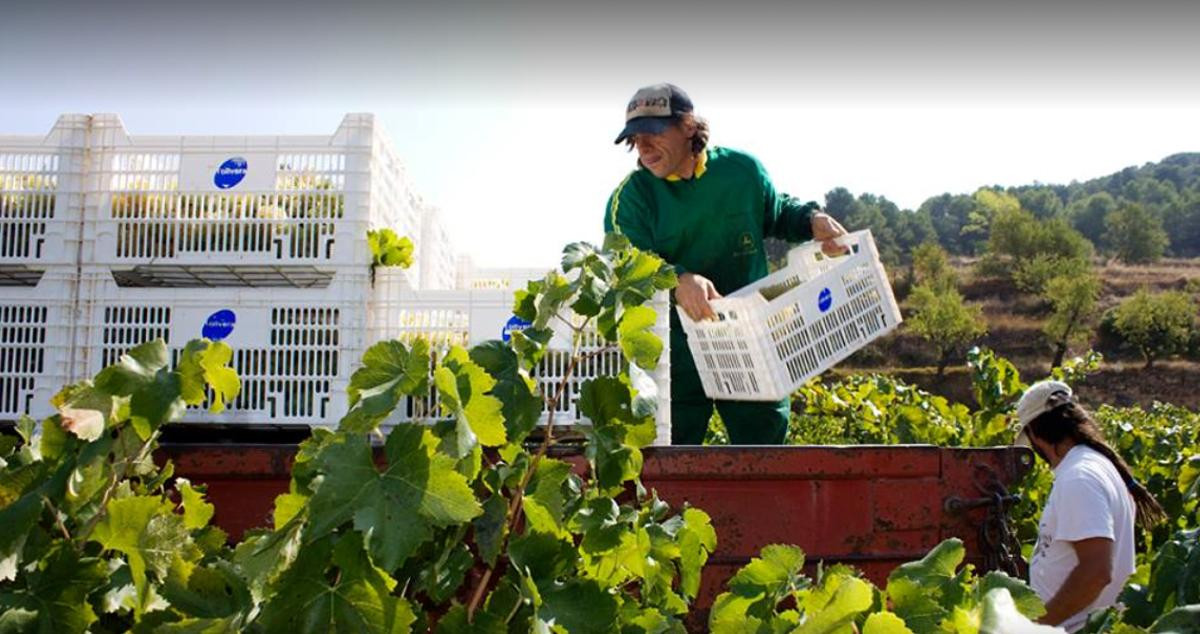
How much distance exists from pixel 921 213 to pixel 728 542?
364 ft

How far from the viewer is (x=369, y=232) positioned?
11.7 ft

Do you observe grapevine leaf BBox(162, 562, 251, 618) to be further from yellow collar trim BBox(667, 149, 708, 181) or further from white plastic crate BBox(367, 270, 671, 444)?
yellow collar trim BBox(667, 149, 708, 181)

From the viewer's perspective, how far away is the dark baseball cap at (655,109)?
4.24 meters

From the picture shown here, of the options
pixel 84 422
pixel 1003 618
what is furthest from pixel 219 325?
pixel 1003 618

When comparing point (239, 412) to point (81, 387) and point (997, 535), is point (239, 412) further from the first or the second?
point (997, 535)

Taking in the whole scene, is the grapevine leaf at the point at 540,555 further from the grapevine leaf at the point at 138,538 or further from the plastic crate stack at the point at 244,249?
the plastic crate stack at the point at 244,249

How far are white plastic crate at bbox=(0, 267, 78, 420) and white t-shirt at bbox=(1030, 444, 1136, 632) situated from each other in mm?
2917

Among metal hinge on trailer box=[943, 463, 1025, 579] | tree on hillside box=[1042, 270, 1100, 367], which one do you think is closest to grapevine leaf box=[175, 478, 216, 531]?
metal hinge on trailer box=[943, 463, 1025, 579]

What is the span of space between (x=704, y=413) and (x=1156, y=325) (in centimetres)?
6702

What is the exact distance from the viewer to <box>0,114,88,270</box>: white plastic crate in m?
3.61

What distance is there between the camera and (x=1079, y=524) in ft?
10.7

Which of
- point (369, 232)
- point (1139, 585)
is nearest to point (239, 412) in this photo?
point (369, 232)

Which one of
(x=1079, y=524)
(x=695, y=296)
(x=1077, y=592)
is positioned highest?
(x=695, y=296)

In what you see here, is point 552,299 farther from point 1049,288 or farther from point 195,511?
point 1049,288
